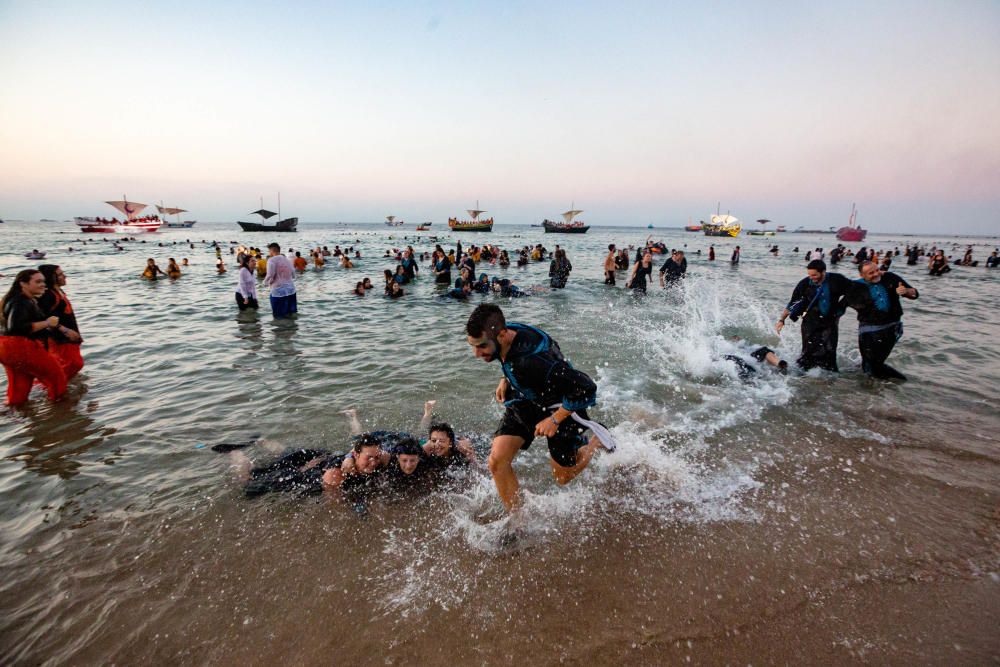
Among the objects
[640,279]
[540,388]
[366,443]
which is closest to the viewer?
[540,388]

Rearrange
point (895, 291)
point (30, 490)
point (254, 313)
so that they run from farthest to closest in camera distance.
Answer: point (254, 313)
point (895, 291)
point (30, 490)

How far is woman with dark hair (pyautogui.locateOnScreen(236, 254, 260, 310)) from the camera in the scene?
1188 cm

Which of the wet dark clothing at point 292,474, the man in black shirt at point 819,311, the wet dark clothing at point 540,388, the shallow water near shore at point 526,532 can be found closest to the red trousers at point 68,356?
the shallow water near shore at point 526,532

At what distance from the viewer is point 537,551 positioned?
3.47 m

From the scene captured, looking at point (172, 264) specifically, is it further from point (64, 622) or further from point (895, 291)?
point (895, 291)

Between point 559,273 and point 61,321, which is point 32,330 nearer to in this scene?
point 61,321

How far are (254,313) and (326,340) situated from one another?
4.15m

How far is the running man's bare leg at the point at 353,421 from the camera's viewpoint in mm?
5641

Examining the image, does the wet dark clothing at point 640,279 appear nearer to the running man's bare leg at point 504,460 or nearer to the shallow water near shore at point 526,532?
the shallow water near shore at point 526,532

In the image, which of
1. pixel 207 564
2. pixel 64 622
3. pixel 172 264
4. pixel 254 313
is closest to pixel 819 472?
pixel 207 564

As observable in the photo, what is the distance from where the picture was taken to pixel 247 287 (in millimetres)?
12180

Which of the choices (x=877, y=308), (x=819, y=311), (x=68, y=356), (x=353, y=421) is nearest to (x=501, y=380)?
(x=353, y=421)

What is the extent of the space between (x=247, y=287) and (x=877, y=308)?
48.5ft

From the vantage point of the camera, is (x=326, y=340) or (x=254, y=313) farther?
(x=254, y=313)
